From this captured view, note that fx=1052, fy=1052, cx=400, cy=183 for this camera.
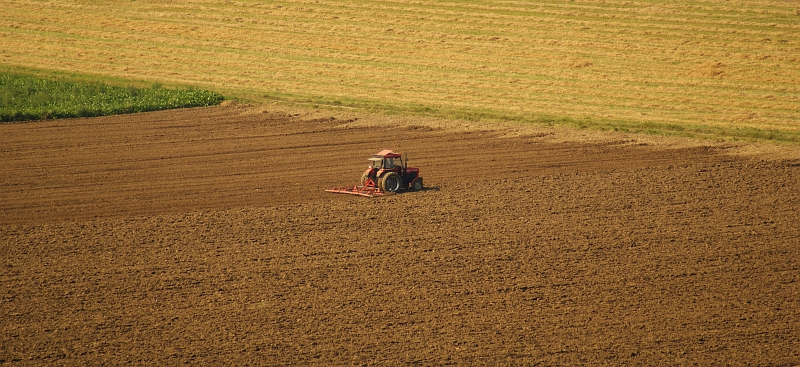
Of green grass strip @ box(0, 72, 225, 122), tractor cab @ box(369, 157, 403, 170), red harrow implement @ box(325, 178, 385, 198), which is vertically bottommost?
red harrow implement @ box(325, 178, 385, 198)

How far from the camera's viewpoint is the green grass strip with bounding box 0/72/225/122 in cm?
3441

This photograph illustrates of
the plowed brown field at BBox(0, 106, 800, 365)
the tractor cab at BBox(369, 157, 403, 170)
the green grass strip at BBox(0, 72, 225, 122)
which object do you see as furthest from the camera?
the green grass strip at BBox(0, 72, 225, 122)

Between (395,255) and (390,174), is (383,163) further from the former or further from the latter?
(395,255)

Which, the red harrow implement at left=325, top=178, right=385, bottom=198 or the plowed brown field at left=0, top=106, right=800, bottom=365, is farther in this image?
the red harrow implement at left=325, top=178, right=385, bottom=198

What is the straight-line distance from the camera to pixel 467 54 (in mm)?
43219

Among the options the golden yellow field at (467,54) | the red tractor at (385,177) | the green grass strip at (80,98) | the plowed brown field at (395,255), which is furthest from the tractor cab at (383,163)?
the green grass strip at (80,98)

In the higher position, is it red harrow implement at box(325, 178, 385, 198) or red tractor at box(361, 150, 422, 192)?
red tractor at box(361, 150, 422, 192)

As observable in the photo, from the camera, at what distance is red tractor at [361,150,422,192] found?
24328 mm

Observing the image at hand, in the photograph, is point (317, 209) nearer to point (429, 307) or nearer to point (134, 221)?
point (134, 221)

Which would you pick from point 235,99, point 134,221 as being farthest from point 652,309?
point 235,99

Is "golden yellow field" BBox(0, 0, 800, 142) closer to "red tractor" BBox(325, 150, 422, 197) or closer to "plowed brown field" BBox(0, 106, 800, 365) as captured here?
"plowed brown field" BBox(0, 106, 800, 365)

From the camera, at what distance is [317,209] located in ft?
75.5

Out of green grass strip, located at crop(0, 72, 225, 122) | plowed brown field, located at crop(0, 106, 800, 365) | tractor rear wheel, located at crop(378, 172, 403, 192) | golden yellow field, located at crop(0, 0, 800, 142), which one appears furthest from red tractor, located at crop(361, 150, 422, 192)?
green grass strip, located at crop(0, 72, 225, 122)

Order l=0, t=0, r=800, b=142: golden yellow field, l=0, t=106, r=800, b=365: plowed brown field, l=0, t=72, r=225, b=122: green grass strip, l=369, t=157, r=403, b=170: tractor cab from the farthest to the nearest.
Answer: l=0, t=0, r=800, b=142: golden yellow field
l=0, t=72, r=225, b=122: green grass strip
l=369, t=157, r=403, b=170: tractor cab
l=0, t=106, r=800, b=365: plowed brown field
